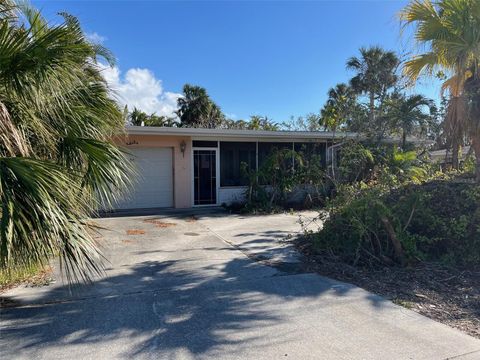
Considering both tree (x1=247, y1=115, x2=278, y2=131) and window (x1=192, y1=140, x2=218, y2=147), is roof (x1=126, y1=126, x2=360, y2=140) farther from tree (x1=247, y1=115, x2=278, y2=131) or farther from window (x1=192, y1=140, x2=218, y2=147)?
tree (x1=247, y1=115, x2=278, y2=131)

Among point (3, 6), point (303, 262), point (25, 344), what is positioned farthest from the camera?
point (303, 262)

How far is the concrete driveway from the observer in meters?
3.31

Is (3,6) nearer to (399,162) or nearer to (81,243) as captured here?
(81,243)

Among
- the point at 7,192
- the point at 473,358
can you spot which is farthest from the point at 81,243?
the point at 473,358

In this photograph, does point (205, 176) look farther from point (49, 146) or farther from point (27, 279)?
point (49, 146)

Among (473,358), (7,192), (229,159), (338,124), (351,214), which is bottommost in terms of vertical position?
(473,358)

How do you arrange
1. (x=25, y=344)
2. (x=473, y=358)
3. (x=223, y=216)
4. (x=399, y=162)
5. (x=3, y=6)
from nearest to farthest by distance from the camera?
(x=473, y=358) < (x=25, y=344) < (x=3, y=6) < (x=399, y=162) < (x=223, y=216)

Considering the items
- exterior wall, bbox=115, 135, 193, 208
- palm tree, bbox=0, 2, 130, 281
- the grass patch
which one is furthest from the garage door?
palm tree, bbox=0, 2, 130, 281

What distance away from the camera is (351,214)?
6.28 metres

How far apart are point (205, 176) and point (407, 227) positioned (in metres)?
8.48

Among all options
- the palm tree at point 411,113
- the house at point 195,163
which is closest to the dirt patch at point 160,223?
the house at point 195,163

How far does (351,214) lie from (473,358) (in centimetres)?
325

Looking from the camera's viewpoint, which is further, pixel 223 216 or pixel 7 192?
pixel 223 216

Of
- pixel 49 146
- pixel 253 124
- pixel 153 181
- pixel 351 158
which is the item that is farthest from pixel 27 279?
pixel 253 124
